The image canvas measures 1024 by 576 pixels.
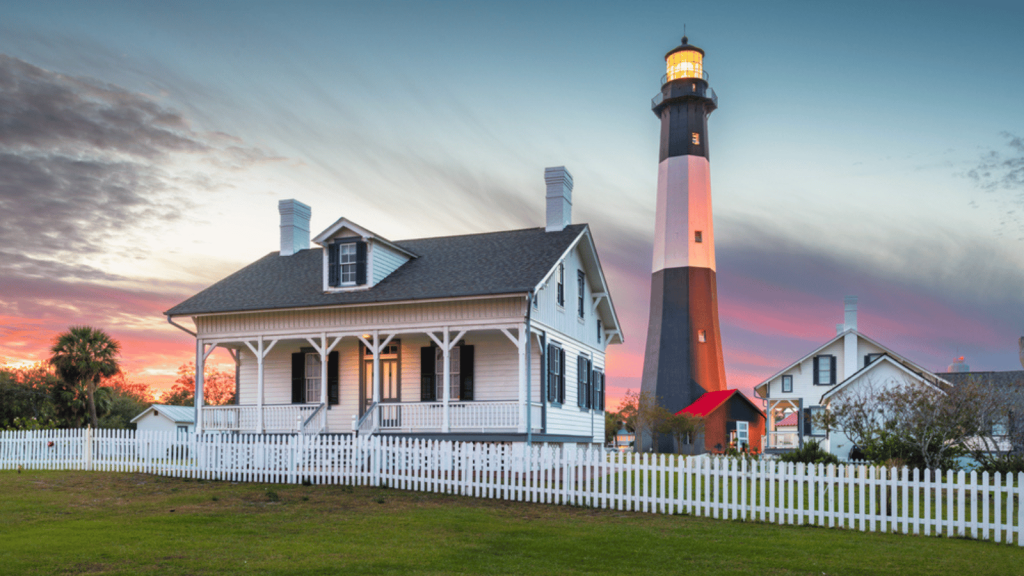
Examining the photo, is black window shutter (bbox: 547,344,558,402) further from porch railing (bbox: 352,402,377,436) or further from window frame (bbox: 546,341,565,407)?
porch railing (bbox: 352,402,377,436)

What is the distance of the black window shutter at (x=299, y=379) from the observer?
2553 centimetres

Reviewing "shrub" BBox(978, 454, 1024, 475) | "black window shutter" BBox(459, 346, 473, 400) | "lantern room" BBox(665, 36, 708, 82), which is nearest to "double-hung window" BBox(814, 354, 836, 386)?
"lantern room" BBox(665, 36, 708, 82)

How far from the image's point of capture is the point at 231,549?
10.7 metres

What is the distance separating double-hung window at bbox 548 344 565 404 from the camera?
78.7 feet

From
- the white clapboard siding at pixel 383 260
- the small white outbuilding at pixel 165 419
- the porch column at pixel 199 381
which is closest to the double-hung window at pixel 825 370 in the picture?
the white clapboard siding at pixel 383 260

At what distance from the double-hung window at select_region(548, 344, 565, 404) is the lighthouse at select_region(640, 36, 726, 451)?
18.5 metres

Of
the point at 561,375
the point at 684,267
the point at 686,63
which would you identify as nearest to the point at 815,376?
the point at 684,267

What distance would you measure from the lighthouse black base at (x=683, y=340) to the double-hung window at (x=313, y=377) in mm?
21519

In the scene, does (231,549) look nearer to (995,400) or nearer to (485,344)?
(485,344)

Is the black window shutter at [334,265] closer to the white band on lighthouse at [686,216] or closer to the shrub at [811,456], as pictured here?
the shrub at [811,456]

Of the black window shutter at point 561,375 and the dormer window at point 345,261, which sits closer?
the dormer window at point 345,261

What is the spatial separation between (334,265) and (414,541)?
14029mm

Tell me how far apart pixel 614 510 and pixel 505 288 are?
739 centimetres

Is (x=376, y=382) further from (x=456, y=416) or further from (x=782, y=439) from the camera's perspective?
(x=782, y=439)
